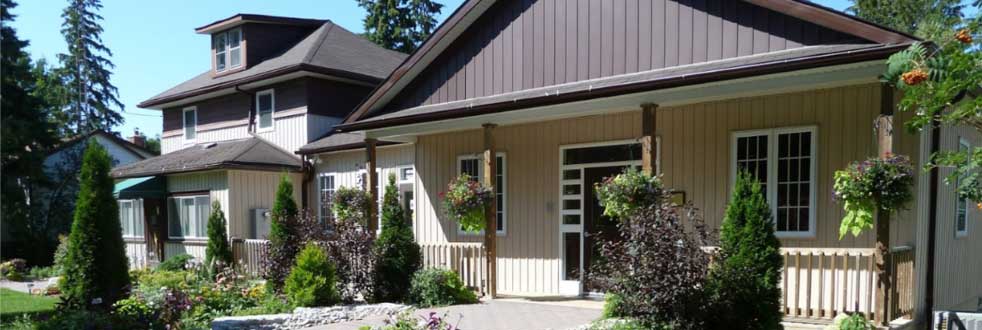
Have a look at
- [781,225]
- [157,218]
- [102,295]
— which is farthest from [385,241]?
[157,218]

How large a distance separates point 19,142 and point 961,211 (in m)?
23.8

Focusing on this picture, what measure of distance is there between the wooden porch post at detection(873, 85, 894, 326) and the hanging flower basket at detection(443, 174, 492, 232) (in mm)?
5037

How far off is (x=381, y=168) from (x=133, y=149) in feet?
55.8

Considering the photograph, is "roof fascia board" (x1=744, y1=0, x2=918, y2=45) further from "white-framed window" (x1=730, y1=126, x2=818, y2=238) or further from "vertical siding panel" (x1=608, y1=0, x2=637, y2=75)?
"vertical siding panel" (x1=608, y1=0, x2=637, y2=75)

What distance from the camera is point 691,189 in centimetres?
849

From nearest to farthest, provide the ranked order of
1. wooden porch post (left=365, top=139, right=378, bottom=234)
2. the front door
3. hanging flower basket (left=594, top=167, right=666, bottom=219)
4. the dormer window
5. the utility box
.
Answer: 1. hanging flower basket (left=594, top=167, right=666, bottom=219)
2. the front door
3. wooden porch post (left=365, top=139, right=378, bottom=234)
4. the utility box
5. the dormer window

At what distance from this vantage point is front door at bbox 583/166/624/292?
9.32m

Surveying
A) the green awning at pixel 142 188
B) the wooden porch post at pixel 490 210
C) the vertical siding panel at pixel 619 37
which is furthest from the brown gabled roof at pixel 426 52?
the green awning at pixel 142 188

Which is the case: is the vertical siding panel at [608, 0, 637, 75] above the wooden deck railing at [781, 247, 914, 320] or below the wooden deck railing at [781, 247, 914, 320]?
above

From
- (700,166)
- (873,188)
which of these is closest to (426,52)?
(700,166)

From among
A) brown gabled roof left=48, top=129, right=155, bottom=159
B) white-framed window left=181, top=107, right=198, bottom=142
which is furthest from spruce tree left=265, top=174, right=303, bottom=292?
brown gabled roof left=48, top=129, right=155, bottom=159

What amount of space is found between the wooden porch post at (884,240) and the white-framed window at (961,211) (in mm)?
3303

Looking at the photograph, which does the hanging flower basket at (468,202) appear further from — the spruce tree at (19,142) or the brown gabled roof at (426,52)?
the spruce tree at (19,142)

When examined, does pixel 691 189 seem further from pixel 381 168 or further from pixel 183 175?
pixel 183 175
